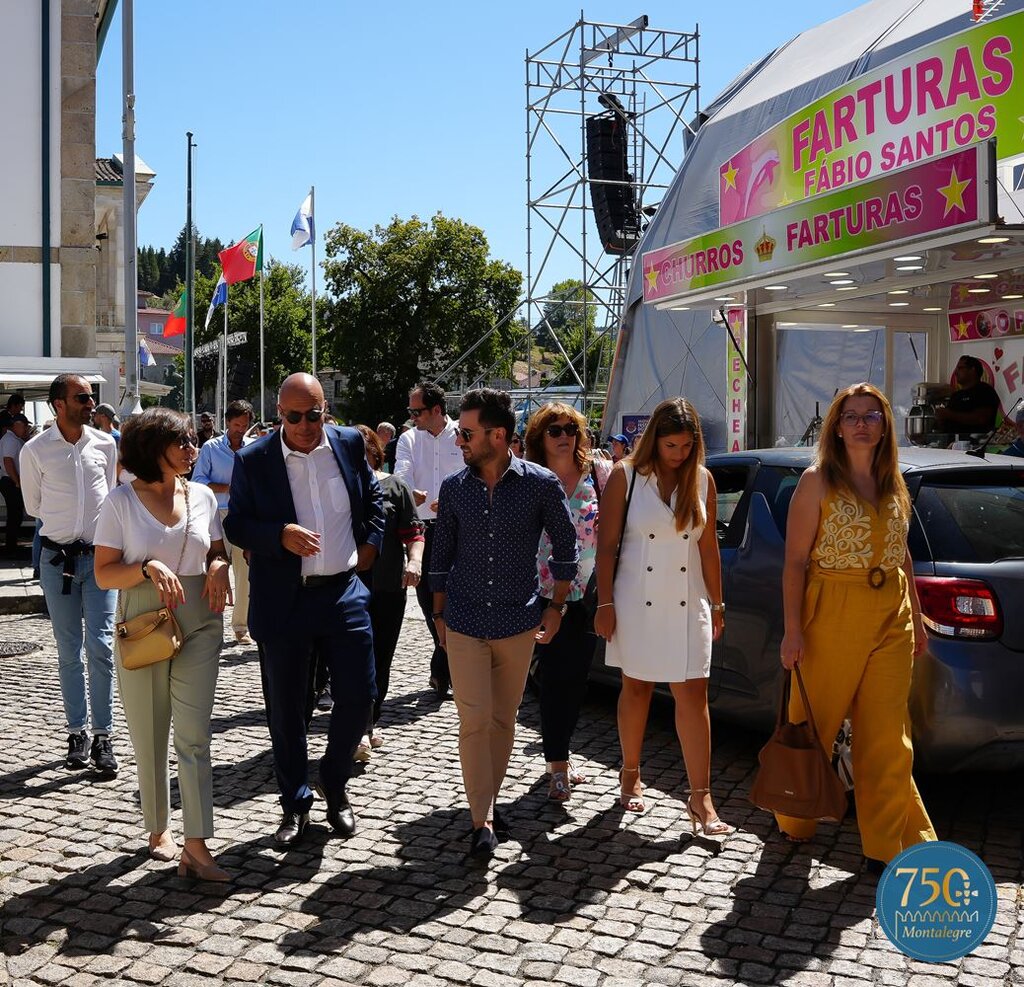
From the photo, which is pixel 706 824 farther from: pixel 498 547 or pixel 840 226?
pixel 840 226

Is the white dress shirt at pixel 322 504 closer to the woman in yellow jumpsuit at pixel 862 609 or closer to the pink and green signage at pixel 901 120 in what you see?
the woman in yellow jumpsuit at pixel 862 609

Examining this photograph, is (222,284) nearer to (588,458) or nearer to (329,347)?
(329,347)

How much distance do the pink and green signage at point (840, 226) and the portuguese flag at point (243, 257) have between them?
67.0 ft

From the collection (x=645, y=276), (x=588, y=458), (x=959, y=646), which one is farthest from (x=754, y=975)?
(x=645, y=276)

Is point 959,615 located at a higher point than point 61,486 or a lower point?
lower

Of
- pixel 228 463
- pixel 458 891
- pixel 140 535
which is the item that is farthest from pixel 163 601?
pixel 228 463

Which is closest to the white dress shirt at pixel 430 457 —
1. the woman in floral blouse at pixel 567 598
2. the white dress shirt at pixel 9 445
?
the woman in floral blouse at pixel 567 598

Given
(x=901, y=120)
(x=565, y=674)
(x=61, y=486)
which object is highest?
(x=901, y=120)

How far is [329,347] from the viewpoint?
2053 inches

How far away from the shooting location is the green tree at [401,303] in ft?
166

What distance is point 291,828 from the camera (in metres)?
5.10

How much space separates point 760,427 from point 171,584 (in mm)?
10700

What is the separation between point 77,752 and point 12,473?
9855 millimetres

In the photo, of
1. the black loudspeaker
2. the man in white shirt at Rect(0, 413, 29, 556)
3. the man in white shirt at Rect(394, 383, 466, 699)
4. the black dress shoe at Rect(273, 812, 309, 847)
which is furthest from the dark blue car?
the black loudspeaker
